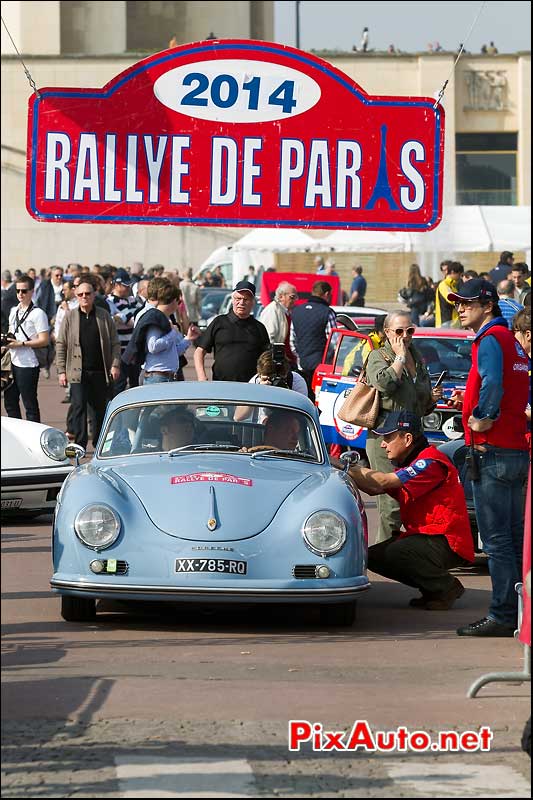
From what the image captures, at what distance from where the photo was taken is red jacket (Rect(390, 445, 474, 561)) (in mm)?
9742

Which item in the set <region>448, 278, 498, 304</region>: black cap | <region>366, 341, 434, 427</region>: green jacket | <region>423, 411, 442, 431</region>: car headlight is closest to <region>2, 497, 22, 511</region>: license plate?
<region>366, 341, 434, 427</region>: green jacket

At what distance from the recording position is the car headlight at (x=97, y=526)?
28.4 ft

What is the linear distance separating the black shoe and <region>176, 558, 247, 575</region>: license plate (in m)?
1.28

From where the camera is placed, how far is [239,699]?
704 centimetres

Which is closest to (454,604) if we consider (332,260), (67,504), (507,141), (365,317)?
(67,504)

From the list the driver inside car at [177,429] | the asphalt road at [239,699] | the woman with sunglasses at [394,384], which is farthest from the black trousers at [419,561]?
the driver inside car at [177,429]

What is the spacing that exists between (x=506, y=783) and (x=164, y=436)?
4484 mm

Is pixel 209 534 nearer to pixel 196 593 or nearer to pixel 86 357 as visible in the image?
pixel 196 593

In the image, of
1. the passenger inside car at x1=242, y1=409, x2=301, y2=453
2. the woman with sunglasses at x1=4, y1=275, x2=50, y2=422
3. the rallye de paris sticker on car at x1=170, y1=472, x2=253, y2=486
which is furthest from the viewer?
the woman with sunglasses at x1=4, y1=275, x2=50, y2=422

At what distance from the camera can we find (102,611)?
9281mm

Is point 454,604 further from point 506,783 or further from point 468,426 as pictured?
point 506,783

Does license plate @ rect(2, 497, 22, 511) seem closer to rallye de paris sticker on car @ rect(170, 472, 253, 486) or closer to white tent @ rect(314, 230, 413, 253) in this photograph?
rallye de paris sticker on car @ rect(170, 472, 253, 486)

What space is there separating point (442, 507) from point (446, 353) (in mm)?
7184

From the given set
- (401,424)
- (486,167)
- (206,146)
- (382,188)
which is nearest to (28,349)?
(206,146)
